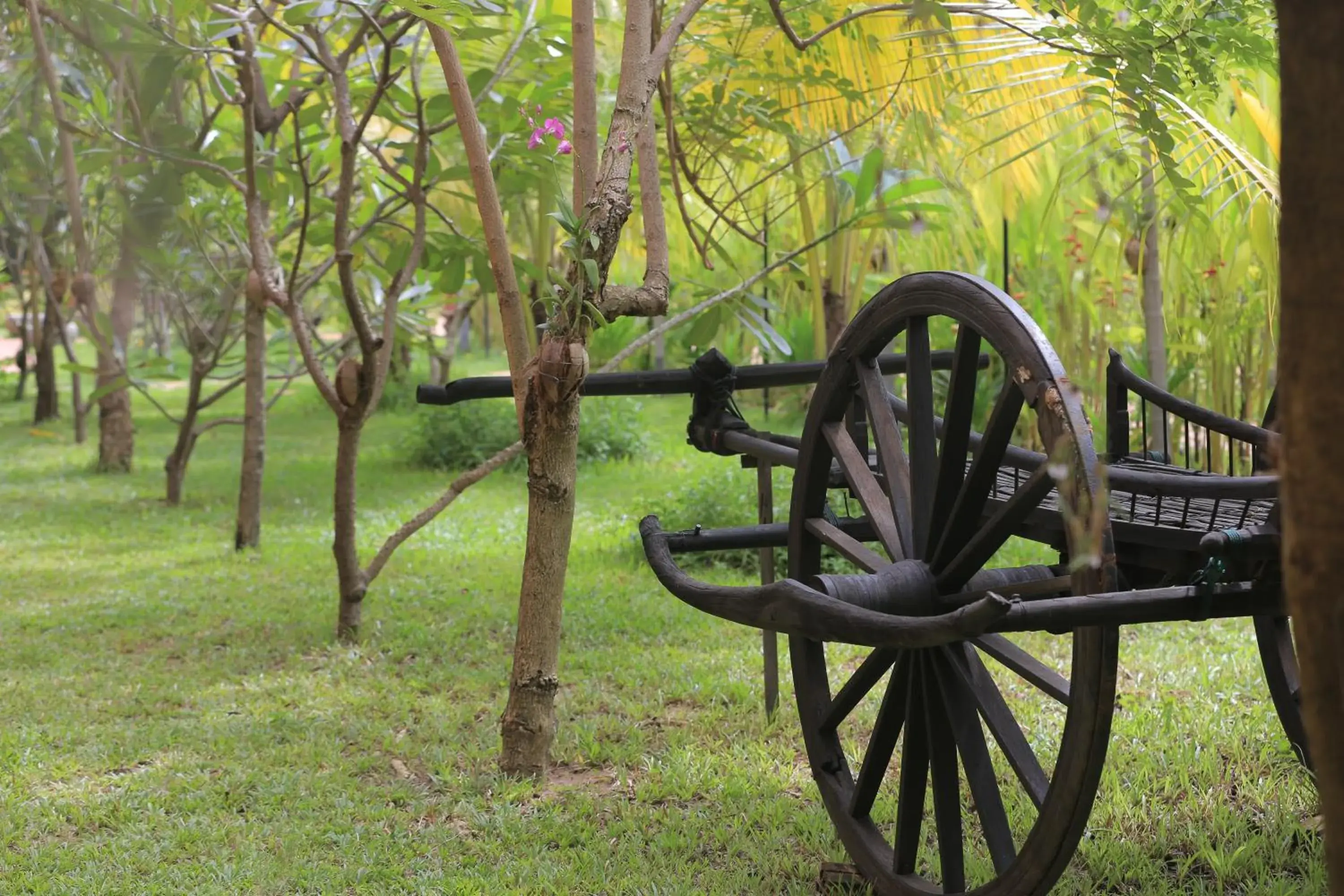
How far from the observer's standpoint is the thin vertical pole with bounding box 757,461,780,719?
3354 mm

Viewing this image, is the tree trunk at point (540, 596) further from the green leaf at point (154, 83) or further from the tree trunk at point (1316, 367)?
the tree trunk at point (1316, 367)

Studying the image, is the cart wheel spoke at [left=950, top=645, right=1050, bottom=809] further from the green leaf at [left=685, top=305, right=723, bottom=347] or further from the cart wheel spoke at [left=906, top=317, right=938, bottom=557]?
the green leaf at [left=685, top=305, right=723, bottom=347]

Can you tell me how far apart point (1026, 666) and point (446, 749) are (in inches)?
78.2

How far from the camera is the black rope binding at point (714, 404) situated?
10.2 feet

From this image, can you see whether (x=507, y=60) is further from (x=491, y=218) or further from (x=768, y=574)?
(x=768, y=574)

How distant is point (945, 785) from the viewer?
2.24 m

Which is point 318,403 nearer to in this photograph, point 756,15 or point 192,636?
point 192,636

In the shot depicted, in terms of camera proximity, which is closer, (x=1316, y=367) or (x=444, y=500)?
(x=1316, y=367)

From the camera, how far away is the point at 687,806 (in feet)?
10.5

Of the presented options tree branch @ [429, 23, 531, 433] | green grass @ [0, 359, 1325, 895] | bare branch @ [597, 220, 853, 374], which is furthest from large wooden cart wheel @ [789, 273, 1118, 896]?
bare branch @ [597, 220, 853, 374]

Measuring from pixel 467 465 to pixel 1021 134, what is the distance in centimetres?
446

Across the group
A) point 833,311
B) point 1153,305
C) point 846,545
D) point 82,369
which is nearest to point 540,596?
point 846,545

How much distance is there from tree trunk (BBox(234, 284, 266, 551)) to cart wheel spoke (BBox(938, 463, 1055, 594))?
4.38m

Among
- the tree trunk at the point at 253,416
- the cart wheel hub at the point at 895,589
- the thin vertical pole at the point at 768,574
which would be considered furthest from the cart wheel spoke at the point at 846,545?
the tree trunk at the point at 253,416
